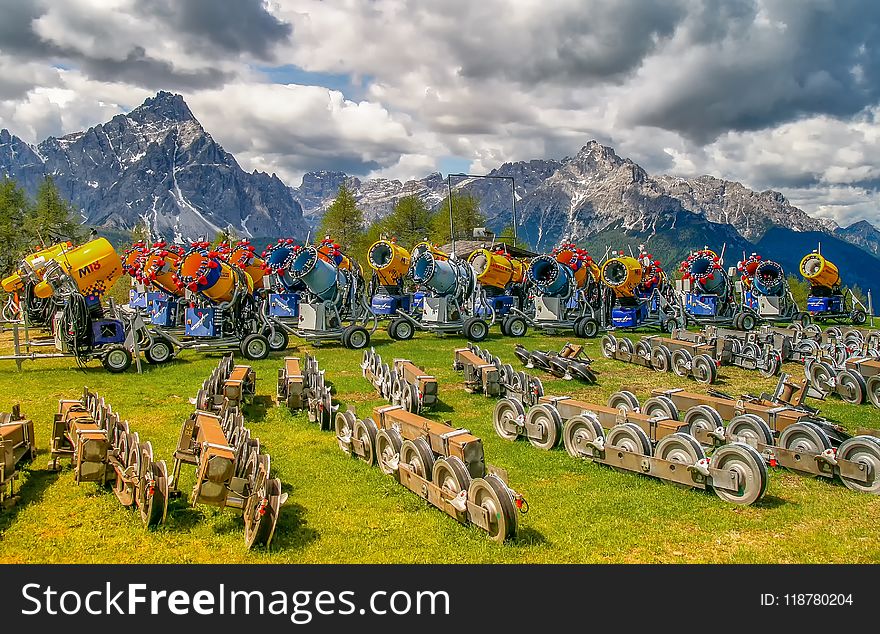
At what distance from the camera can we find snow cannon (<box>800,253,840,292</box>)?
3022cm

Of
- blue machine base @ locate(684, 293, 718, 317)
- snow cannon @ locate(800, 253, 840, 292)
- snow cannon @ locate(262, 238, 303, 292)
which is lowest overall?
blue machine base @ locate(684, 293, 718, 317)

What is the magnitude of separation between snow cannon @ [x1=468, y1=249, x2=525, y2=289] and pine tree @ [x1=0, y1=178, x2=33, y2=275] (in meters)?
30.6

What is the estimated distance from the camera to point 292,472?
7973mm

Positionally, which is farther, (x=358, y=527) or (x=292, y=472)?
(x=292, y=472)

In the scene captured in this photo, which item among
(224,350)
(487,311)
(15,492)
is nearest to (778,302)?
(487,311)

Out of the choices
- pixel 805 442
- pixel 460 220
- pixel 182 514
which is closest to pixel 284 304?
pixel 182 514

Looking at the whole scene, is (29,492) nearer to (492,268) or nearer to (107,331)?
(107,331)

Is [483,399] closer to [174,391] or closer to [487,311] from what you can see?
[174,391]

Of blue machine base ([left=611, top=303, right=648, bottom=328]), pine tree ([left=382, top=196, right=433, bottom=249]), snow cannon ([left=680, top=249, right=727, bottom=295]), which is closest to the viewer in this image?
blue machine base ([left=611, top=303, right=648, bottom=328])

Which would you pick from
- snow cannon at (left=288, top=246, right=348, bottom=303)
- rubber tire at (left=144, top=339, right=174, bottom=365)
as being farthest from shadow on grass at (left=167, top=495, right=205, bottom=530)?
snow cannon at (left=288, top=246, right=348, bottom=303)

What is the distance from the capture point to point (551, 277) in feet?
81.1

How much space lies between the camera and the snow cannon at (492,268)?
2550 cm

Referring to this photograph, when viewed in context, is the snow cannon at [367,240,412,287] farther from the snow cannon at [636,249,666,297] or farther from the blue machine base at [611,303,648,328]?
the snow cannon at [636,249,666,297]

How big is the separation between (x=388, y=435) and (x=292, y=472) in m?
1.37
